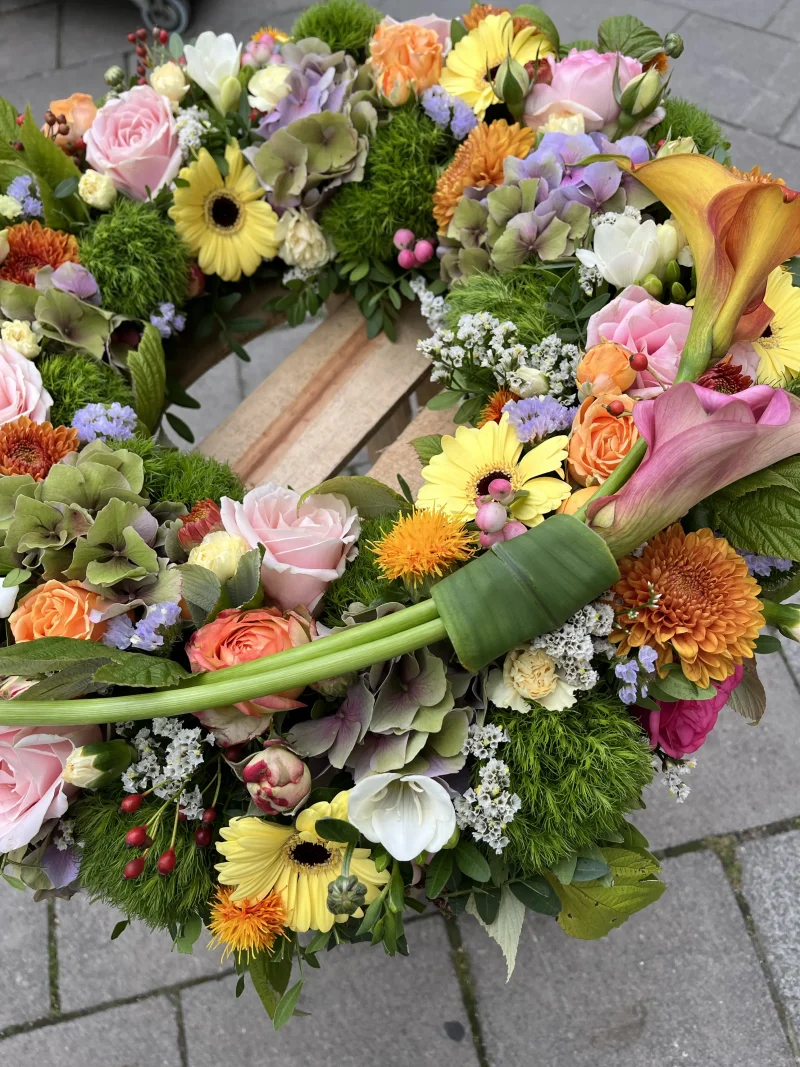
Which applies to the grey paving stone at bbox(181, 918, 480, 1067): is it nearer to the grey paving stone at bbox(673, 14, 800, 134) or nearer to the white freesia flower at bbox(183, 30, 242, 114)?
the white freesia flower at bbox(183, 30, 242, 114)

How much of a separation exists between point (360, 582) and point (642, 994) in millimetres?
965

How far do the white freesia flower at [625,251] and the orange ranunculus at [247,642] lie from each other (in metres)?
0.43

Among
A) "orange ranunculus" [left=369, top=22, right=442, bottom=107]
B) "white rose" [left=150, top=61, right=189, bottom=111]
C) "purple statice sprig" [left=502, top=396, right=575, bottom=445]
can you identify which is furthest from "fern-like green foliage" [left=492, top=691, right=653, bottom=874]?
"white rose" [left=150, top=61, right=189, bottom=111]

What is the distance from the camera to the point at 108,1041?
1.31 m

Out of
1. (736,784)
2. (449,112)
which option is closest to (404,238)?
(449,112)

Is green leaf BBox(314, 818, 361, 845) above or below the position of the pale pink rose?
below

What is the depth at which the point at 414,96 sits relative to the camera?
92cm

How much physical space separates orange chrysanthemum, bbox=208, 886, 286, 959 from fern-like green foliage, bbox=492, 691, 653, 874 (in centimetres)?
20

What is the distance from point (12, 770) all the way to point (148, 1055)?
0.86 metres

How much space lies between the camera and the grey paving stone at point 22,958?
1338 mm

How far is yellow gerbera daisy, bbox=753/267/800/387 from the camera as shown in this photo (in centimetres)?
72

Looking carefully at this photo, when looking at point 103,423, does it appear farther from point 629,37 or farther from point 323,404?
point 629,37

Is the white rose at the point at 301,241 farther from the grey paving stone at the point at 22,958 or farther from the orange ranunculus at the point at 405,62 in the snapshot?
the grey paving stone at the point at 22,958

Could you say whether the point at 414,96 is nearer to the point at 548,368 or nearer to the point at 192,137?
the point at 192,137
